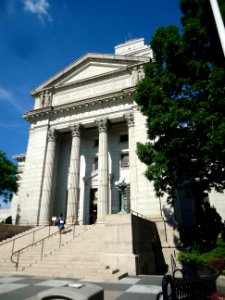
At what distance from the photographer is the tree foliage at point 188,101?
37.1 ft

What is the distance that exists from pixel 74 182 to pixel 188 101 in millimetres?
15368

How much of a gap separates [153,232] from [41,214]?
40.3 ft

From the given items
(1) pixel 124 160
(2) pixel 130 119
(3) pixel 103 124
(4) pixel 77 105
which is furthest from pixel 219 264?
(4) pixel 77 105

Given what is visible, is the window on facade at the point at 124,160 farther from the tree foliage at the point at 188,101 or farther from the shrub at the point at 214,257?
the shrub at the point at 214,257

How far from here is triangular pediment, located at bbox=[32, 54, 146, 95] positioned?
2762 cm

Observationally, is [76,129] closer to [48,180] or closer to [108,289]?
[48,180]

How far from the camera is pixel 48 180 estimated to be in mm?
25281

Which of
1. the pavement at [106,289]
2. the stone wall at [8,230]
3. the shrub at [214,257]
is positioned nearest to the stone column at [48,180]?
the stone wall at [8,230]

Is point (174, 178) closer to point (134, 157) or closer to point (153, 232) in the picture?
point (153, 232)

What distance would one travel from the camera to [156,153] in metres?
13.6

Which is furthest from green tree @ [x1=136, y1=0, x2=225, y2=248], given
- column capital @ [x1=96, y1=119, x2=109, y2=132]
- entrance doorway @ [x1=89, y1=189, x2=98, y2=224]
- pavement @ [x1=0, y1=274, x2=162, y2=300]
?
entrance doorway @ [x1=89, y1=189, x2=98, y2=224]

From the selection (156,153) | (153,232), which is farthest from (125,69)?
(153,232)

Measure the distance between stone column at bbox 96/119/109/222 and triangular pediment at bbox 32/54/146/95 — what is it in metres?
7.38

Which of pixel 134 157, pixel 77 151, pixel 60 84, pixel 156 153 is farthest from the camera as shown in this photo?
pixel 60 84
